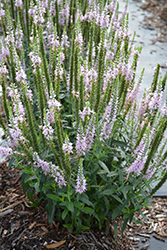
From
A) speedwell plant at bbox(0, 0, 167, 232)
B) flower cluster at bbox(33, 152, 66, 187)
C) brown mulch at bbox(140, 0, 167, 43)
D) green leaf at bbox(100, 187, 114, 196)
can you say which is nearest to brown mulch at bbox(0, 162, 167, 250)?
speedwell plant at bbox(0, 0, 167, 232)

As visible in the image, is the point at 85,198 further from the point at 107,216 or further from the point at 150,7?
A: the point at 150,7

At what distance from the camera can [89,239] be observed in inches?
121

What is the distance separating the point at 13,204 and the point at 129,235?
5.39ft

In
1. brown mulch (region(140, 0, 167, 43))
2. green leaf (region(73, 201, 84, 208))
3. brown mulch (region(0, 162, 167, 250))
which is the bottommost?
brown mulch (region(0, 162, 167, 250))

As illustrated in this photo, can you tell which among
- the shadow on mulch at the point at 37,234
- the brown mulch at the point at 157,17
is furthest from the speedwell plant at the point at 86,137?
the brown mulch at the point at 157,17

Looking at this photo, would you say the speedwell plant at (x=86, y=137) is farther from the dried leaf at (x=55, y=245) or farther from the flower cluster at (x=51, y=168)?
the dried leaf at (x=55, y=245)

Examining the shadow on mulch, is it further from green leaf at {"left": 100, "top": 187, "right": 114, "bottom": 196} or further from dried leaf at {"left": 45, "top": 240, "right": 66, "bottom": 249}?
green leaf at {"left": 100, "top": 187, "right": 114, "bottom": 196}

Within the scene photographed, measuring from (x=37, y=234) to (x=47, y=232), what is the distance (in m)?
0.12

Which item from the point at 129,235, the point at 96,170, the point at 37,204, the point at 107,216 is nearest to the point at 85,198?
the point at 96,170

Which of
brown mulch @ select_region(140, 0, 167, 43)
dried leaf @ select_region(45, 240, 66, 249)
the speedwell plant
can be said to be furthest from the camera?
brown mulch @ select_region(140, 0, 167, 43)

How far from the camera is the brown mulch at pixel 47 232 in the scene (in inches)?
119

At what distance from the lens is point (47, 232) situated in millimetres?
3137

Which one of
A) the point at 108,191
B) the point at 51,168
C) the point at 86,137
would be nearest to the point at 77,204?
the point at 108,191

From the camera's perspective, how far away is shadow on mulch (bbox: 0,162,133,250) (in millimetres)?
3014
